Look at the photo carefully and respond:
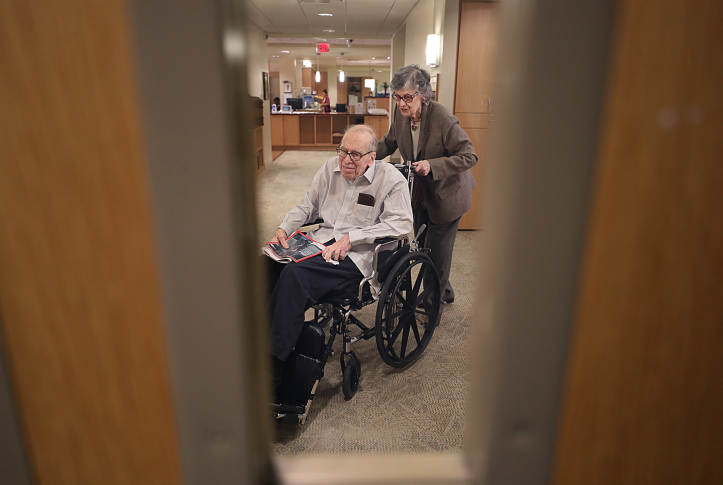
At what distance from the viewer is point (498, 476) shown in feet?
1.09

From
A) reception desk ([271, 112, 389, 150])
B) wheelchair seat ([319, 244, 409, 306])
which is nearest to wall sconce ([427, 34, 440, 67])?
wheelchair seat ([319, 244, 409, 306])

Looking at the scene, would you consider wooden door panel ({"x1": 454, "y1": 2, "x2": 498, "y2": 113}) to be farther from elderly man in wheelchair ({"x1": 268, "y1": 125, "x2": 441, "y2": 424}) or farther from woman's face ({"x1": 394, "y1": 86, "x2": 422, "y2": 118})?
elderly man in wheelchair ({"x1": 268, "y1": 125, "x2": 441, "y2": 424})

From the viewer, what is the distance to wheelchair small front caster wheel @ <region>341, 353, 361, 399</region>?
199 cm

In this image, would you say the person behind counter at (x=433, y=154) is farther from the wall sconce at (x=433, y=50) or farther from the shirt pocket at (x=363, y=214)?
the wall sconce at (x=433, y=50)

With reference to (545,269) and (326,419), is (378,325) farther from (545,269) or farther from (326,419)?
(545,269)

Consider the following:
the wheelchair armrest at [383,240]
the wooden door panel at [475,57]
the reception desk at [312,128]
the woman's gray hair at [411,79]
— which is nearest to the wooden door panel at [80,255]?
the wheelchair armrest at [383,240]

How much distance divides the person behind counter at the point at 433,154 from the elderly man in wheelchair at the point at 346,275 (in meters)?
0.22

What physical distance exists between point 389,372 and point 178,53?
220 centimetres

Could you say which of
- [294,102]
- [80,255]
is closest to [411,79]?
[80,255]

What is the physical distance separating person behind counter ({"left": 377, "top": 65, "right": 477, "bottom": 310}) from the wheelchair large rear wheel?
1.00 feet

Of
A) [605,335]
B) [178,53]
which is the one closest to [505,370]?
[605,335]

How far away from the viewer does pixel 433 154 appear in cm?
250

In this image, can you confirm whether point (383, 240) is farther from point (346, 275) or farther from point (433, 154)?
point (433, 154)

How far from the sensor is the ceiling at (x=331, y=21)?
21.7 feet
